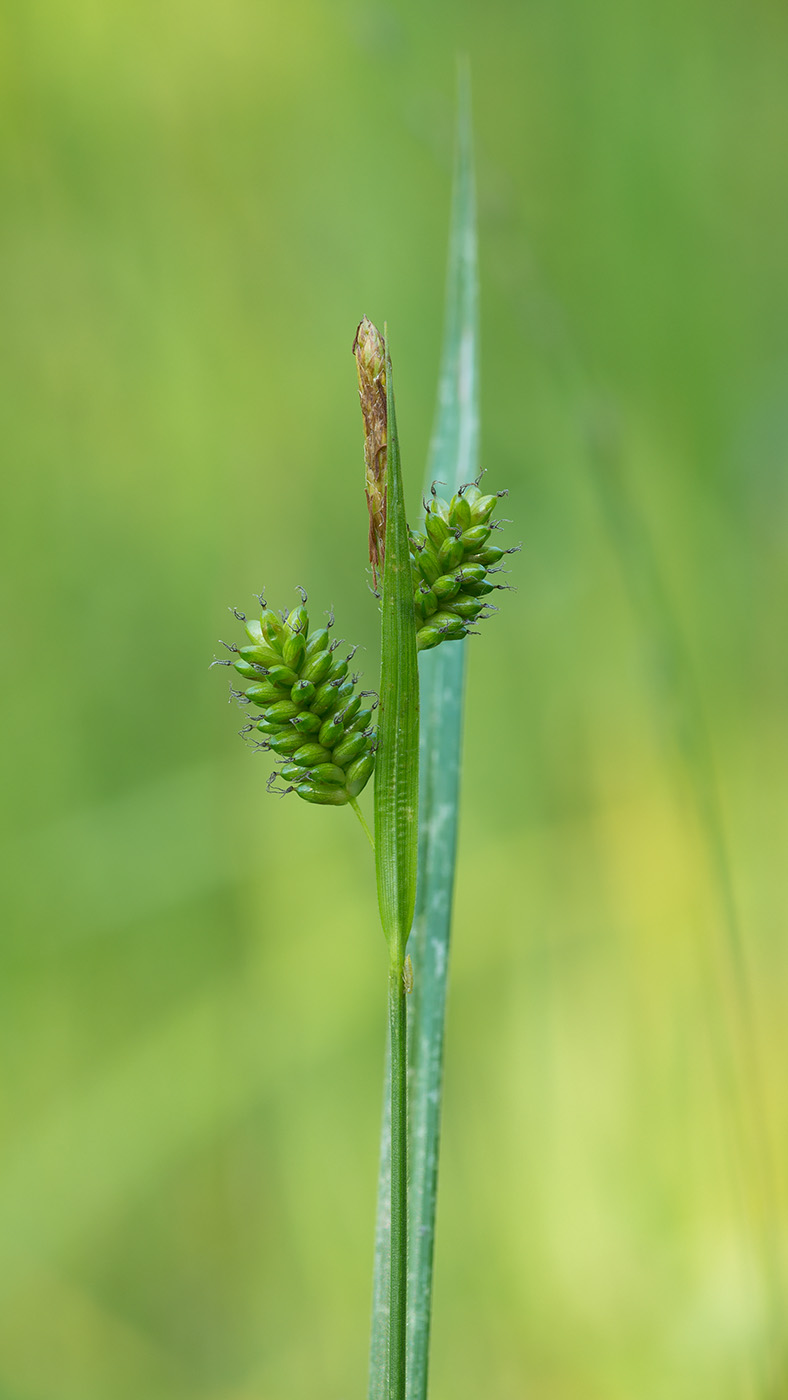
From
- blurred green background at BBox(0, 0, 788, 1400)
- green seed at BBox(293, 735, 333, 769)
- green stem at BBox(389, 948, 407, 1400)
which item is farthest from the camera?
blurred green background at BBox(0, 0, 788, 1400)

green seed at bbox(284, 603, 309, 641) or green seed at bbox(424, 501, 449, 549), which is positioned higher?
green seed at bbox(424, 501, 449, 549)

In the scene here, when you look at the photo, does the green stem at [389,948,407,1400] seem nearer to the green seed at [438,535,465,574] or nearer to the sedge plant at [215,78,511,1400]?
the sedge plant at [215,78,511,1400]

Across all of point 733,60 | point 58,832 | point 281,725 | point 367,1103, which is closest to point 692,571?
point 733,60

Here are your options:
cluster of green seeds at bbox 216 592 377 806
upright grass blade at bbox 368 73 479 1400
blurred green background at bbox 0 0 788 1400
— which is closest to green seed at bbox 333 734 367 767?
cluster of green seeds at bbox 216 592 377 806

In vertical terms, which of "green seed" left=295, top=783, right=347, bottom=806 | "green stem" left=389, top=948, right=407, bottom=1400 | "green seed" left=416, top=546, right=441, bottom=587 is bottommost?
"green stem" left=389, top=948, right=407, bottom=1400

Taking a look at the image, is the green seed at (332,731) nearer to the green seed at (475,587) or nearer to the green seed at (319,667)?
the green seed at (319,667)

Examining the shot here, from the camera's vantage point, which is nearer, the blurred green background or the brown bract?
the brown bract

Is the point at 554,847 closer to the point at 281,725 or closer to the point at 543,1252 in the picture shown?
the point at 543,1252

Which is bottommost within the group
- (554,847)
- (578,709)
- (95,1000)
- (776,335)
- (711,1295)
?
(711,1295)
